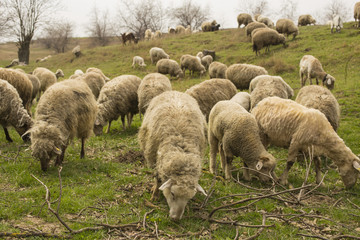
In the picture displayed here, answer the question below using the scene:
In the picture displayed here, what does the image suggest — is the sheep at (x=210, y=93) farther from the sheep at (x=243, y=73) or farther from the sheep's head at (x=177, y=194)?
the sheep's head at (x=177, y=194)

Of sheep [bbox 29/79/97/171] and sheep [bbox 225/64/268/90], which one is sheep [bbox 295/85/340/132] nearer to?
sheep [bbox 225/64/268/90]

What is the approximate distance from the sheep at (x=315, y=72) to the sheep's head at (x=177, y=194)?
37.5ft

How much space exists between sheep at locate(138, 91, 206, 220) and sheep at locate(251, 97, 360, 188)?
6.42ft

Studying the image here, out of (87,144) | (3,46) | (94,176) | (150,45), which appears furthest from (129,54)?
(3,46)

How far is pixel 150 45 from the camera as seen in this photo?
99.6 ft

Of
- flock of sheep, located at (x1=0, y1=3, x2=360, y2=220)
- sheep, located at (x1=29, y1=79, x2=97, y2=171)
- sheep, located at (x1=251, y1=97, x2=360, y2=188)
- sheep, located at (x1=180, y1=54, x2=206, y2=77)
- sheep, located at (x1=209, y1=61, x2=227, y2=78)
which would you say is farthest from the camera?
sheep, located at (x1=180, y1=54, x2=206, y2=77)

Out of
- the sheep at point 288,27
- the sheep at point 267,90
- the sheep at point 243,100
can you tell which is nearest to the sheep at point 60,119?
the sheep at point 243,100

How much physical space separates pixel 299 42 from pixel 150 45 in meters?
14.8

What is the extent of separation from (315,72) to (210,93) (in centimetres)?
709

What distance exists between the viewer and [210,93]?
30.8 ft

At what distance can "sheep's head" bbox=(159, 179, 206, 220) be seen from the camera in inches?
160

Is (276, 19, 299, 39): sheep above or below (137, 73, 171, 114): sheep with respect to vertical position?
above

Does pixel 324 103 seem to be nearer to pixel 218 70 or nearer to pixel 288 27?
pixel 218 70

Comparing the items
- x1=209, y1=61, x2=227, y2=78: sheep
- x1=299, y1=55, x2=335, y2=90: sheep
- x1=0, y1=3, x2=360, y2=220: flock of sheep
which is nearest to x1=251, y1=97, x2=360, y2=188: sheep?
x1=0, y1=3, x2=360, y2=220: flock of sheep
